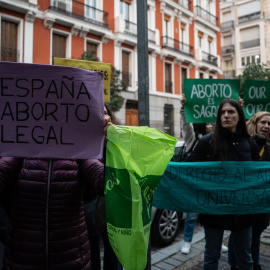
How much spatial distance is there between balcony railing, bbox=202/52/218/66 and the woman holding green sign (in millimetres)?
22984

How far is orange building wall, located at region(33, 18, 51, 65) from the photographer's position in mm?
14496

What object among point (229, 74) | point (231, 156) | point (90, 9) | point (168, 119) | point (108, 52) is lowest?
point (231, 156)

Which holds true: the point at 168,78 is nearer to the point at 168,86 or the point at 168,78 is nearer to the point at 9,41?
the point at 168,86

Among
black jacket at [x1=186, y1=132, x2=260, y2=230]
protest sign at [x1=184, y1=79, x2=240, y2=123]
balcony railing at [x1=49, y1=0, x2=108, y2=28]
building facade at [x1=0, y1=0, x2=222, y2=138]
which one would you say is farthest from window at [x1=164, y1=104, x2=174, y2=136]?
black jacket at [x1=186, y1=132, x2=260, y2=230]

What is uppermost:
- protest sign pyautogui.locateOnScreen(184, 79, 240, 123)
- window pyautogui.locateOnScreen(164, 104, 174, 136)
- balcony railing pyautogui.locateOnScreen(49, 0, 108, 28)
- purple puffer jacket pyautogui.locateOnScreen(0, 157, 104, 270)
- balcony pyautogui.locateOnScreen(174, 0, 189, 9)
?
balcony pyautogui.locateOnScreen(174, 0, 189, 9)

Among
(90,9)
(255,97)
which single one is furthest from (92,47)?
(255,97)

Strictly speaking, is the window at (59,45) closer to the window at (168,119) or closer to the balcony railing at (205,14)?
the window at (168,119)

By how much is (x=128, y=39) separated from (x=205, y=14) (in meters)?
10.6

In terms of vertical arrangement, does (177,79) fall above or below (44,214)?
above

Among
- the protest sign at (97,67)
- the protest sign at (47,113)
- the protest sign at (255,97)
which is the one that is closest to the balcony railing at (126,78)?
the protest sign at (255,97)

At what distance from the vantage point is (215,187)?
2793 mm

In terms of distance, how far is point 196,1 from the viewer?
24.2 m

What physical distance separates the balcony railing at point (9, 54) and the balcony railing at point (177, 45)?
10.3m

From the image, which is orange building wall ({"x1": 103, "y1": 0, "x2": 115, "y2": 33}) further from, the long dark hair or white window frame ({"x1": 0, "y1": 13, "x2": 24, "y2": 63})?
the long dark hair
